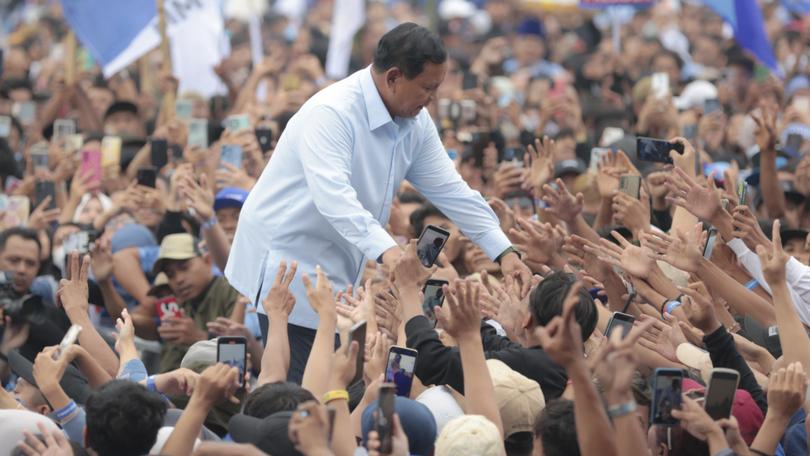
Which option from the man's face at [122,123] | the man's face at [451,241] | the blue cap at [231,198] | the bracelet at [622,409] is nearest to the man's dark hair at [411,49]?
the bracelet at [622,409]

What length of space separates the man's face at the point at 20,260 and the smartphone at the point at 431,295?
2988mm

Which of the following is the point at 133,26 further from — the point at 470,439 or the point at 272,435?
the point at 470,439

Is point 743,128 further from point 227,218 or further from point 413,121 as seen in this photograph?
point 413,121

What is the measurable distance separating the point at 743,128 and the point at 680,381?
6914mm

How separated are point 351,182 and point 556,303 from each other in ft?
3.61

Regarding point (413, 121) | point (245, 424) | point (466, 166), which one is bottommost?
point (466, 166)

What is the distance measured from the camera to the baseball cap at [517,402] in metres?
4.74

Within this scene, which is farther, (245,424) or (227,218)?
(227,218)

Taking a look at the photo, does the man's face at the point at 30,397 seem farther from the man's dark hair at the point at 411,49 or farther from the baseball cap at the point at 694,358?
the baseball cap at the point at 694,358

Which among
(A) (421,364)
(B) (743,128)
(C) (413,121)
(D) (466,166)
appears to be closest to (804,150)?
(B) (743,128)

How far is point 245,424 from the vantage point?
443cm

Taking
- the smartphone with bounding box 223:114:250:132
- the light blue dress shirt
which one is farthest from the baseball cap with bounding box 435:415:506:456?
the smartphone with bounding box 223:114:250:132

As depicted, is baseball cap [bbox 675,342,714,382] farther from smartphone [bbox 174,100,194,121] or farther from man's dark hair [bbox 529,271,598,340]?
smartphone [bbox 174,100,194,121]

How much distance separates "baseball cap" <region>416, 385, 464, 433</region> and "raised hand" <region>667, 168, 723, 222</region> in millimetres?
1439
